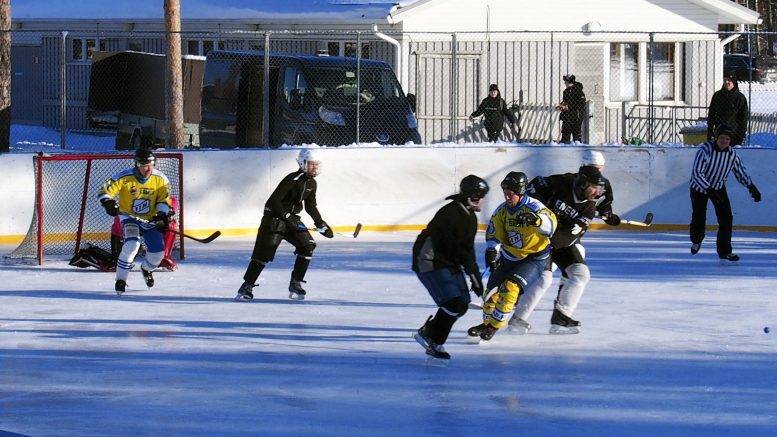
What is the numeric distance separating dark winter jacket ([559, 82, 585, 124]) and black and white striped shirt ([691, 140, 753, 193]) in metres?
6.35

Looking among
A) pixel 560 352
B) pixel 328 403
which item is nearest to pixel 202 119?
pixel 560 352

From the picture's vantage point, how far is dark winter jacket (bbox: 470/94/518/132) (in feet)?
73.0

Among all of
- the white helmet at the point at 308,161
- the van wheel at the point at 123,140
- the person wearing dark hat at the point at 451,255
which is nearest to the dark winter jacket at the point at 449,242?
the person wearing dark hat at the point at 451,255

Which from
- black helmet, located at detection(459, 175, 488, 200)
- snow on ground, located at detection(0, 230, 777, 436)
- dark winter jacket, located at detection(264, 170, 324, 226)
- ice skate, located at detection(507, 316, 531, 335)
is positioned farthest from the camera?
dark winter jacket, located at detection(264, 170, 324, 226)

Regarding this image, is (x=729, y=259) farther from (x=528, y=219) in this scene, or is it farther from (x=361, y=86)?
(x=361, y=86)

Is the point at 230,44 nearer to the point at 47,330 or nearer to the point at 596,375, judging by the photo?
the point at 47,330

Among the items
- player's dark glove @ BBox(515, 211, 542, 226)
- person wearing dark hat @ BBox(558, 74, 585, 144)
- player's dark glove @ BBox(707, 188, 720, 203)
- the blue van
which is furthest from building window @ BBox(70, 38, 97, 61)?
player's dark glove @ BBox(515, 211, 542, 226)

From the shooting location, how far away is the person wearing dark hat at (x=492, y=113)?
72.9 ft

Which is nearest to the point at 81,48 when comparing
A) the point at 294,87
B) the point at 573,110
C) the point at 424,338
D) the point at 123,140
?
the point at 123,140

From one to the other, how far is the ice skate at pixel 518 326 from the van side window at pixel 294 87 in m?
9.19

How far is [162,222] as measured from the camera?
12.6m

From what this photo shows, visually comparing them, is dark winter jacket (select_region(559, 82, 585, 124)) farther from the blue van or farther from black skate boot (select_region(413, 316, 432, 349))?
black skate boot (select_region(413, 316, 432, 349))

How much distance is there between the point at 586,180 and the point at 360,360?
7.52 feet

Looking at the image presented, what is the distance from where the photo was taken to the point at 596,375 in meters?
9.19
